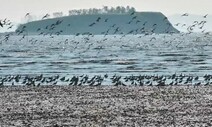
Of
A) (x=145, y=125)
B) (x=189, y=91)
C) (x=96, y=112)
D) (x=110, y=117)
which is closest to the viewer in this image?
(x=145, y=125)

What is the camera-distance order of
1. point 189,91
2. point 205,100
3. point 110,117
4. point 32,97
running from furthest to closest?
point 189,91 → point 32,97 → point 205,100 → point 110,117

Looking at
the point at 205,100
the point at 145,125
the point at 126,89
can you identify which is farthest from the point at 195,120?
the point at 126,89

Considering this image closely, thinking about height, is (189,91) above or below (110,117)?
below

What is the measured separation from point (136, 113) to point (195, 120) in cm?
493

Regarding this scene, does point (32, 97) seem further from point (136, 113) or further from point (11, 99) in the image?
point (136, 113)

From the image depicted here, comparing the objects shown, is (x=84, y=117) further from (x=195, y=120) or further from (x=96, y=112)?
(x=195, y=120)

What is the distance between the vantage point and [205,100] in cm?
4428

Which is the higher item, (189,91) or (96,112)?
(96,112)

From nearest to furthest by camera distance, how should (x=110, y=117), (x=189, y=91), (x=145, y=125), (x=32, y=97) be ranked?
(x=145, y=125), (x=110, y=117), (x=32, y=97), (x=189, y=91)

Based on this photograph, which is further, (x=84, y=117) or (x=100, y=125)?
(x=84, y=117)

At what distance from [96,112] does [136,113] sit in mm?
2759

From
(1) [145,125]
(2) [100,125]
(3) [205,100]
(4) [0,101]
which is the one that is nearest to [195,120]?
(1) [145,125]

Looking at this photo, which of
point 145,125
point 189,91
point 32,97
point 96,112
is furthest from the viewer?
point 189,91

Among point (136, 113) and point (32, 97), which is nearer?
point (136, 113)
